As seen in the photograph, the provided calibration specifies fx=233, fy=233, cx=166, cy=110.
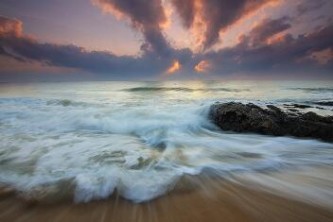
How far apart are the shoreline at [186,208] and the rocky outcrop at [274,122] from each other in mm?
2925

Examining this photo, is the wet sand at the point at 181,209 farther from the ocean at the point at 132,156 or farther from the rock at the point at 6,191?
the ocean at the point at 132,156

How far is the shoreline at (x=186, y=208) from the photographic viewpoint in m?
2.28

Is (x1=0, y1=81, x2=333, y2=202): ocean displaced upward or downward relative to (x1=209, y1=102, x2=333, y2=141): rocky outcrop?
downward

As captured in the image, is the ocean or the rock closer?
the rock

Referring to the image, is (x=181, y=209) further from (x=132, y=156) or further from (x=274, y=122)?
(x=274, y=122)

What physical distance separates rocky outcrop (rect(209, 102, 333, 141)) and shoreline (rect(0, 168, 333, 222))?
9.60 ft

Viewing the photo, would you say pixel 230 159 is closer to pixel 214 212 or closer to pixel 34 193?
pixel 214 212

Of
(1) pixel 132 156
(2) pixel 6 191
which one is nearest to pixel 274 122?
(1) pixel 132 156

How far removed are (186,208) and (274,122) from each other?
159 inches

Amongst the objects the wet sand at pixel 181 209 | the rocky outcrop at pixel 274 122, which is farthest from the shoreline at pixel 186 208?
the rocky outcrop at pixel 274 122

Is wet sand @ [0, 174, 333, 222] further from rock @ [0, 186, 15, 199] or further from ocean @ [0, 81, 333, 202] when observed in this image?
ocean @ [0, 81, 333, 202]

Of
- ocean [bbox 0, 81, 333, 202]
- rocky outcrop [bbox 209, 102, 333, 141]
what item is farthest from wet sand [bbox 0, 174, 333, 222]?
rocky outcrop [bbox 209, 102, 333, 141]

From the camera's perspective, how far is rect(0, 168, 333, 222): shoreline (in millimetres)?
2279

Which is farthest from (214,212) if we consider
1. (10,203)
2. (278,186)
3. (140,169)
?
(10,203)
